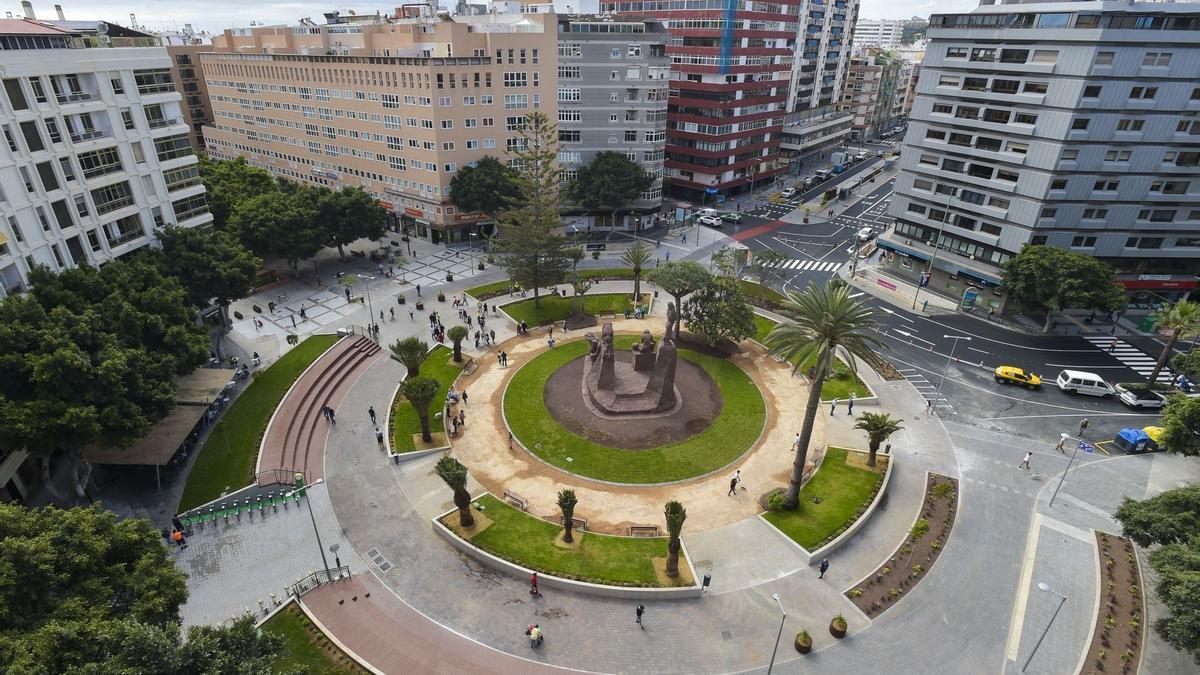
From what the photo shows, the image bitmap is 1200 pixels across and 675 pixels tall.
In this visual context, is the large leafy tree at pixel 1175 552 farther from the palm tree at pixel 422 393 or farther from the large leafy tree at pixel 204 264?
the large leafy tree at pixel 204 264

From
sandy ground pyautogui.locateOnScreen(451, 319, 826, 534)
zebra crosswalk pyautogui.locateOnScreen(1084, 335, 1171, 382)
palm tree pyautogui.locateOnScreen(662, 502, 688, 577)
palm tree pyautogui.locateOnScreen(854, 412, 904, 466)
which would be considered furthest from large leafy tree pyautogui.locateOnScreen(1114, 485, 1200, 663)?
zebra crosswalk pyautogui.locateOnScreen(1084, 335, 1171, 382)

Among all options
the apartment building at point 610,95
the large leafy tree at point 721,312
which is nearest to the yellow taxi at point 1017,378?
the large leafy tree at point 721,312

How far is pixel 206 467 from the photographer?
1593 inches

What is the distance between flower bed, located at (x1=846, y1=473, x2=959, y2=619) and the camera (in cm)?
3259

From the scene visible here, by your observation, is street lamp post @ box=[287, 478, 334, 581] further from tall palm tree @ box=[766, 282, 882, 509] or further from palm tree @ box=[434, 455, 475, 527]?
tall palm tree @ box=[766, 282, 882, 509]

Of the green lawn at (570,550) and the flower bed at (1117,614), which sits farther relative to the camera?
the green lawn at (570,550)

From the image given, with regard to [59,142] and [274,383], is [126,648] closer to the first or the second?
[274,383]

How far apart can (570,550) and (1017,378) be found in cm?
4376

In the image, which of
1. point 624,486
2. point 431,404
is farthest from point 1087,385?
point 431,404

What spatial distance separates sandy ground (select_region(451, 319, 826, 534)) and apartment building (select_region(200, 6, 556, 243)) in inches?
1585

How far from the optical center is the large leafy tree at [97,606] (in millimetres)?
17609

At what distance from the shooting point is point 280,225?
6612cm

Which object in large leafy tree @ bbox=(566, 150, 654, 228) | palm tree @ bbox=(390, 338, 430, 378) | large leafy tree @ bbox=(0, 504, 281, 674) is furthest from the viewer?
large leafy tree @ bbox=(566, 150, 654, 228)

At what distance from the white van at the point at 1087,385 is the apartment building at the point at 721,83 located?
65.0 meters
